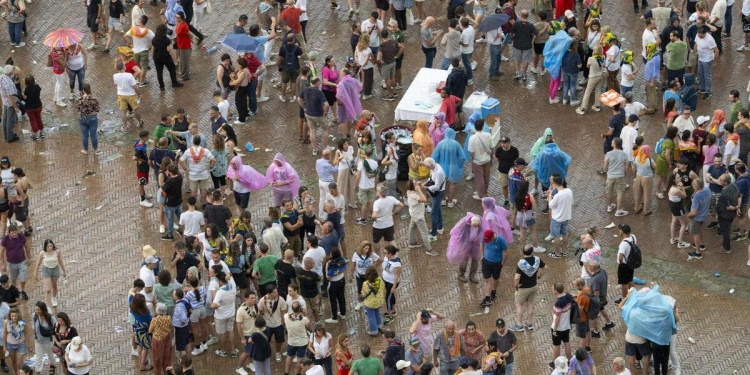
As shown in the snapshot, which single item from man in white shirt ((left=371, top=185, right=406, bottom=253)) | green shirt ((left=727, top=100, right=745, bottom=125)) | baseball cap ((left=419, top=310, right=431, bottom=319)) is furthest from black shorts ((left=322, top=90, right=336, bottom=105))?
baseball cap ((left=419, top=310, right=431, bottom=319))

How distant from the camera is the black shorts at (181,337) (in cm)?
2114

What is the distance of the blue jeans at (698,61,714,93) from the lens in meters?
28.1

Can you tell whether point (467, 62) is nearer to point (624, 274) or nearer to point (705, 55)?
point (705, 55)

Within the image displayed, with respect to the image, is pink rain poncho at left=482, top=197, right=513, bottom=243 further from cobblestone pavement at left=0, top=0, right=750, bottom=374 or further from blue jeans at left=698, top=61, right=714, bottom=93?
blue jeans at left=698, top=61, right=714, bottom=93

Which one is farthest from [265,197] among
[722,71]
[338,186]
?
[722,71]

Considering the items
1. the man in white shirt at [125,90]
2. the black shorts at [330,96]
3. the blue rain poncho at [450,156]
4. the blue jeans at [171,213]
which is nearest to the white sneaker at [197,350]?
the blue jeans at [171,213]

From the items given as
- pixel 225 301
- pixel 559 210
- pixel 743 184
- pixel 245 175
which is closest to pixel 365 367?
pixel 225 301

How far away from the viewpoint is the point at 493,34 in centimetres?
2877

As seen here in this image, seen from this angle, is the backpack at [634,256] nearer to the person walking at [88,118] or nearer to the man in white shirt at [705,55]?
the man in white shirt at [705,55]

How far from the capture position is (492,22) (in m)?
28.5

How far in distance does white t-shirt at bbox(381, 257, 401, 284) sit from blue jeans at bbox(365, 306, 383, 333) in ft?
1.85

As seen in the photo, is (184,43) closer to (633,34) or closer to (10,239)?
(10,239)

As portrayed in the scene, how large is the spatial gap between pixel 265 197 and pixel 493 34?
20.8 ft

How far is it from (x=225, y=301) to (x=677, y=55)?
11.4m
